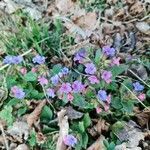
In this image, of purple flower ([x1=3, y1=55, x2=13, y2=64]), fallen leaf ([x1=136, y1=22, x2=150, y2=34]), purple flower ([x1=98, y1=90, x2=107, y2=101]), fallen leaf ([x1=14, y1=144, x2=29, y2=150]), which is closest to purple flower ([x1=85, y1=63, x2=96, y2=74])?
purple flower ([x1=98, y1=90, x2=107, y2=101])

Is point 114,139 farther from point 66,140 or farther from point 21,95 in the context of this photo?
point 21,95

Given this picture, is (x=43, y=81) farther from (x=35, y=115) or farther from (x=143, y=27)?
(x=143, y=27)

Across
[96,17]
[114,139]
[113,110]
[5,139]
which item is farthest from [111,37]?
[5,139]

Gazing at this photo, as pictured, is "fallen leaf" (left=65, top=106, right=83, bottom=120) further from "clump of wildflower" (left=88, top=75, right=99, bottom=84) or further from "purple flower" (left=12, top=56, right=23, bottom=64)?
"purple flower" (left=12, top=56, right=23, bottom=64)

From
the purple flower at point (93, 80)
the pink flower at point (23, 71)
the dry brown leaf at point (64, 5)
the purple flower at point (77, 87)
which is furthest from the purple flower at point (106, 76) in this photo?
the dry brown leaf at point (64, 5)

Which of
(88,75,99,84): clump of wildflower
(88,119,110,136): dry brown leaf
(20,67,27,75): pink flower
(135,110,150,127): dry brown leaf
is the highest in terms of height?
(20,67,27,75): pink flower
